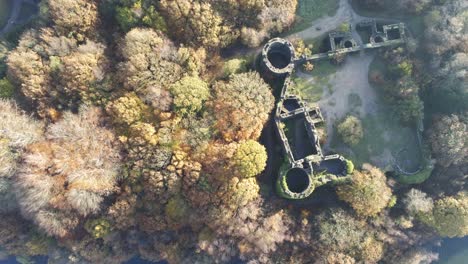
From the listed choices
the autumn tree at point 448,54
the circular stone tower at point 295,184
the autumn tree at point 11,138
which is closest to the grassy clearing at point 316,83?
the circular stone tower at point 295,184

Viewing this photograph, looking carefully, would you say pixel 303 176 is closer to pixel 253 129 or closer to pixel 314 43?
pixel 253 129

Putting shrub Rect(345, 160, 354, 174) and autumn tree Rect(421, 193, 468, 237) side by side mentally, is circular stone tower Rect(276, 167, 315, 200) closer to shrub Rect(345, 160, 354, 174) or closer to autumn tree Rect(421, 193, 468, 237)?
shrub Rect(345, 160, 354, 174)

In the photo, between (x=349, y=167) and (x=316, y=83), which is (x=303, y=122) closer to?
(x=316, y=83)

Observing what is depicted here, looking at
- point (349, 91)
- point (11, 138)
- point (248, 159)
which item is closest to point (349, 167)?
point (349, 91)

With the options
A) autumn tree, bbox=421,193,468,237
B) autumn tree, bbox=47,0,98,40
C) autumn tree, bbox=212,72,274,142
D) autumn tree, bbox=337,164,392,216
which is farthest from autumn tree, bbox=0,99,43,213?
autumn tree, bbox=421,193,468,237

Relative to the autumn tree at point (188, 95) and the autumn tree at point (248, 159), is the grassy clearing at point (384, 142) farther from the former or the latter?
the autumn tree at point (188, 95)

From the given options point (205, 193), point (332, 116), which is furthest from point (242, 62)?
point (205, 193)
